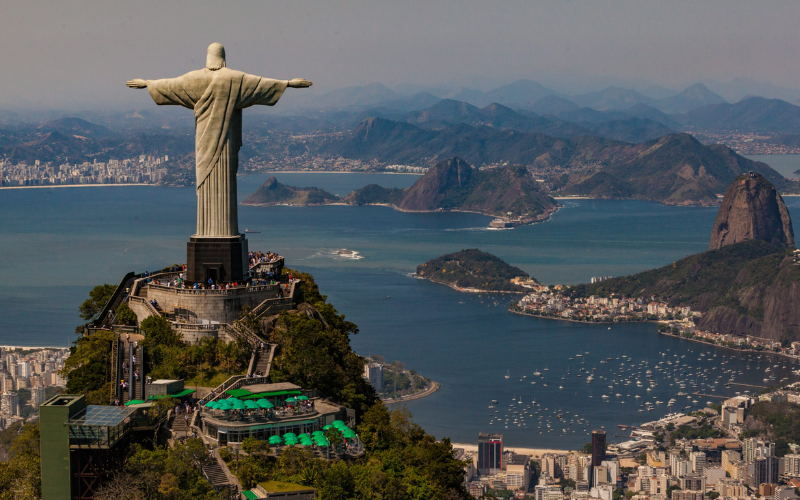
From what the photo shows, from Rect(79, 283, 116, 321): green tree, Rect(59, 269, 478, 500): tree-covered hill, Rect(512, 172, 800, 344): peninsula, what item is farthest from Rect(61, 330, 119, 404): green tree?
Rect(512, 172, 800, 344): peninsula

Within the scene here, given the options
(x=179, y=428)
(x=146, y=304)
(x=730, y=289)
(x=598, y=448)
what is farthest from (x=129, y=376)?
(x=730, y=289)

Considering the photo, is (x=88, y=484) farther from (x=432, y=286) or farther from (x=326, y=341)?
(x=432, y=286)

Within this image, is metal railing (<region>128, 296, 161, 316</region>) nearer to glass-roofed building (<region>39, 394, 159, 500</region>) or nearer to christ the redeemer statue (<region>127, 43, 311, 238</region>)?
christ the redeemer statue (<region>127, 43, 311, 238</region>)

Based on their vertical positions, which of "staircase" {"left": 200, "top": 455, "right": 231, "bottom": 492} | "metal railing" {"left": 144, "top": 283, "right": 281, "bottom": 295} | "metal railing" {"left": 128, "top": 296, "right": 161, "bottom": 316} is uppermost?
"metal railing" {"left": 144, "top": 283, "right": 281, "bottom": 295}

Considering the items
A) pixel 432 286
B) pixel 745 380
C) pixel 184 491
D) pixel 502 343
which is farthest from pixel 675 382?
pixel 184 491

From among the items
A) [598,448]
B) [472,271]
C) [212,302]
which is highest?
[212,302]

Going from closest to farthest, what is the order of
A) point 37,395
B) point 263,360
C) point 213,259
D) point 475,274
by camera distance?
1. point 263,360
2. point 213,259
3. point 37,395
4. point 475,274

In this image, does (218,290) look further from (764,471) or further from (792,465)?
(792,465)

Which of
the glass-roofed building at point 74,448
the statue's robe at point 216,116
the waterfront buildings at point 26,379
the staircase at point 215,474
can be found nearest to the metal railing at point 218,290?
the statue's robe at point 216,116
